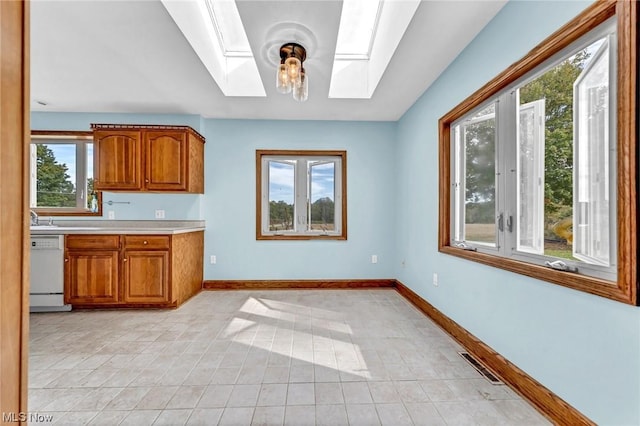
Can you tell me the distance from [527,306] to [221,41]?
333cm

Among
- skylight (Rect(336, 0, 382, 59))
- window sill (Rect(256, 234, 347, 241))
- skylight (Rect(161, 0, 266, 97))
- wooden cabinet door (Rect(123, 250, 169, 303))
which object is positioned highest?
skylight (Rect(336, 0, 382, 59))

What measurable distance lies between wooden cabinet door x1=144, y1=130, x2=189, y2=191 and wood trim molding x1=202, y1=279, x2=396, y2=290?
4.70 ft

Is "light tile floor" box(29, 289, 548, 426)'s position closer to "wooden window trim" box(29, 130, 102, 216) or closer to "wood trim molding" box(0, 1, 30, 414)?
"wood trim molding" box(0, 1, 30, 414)

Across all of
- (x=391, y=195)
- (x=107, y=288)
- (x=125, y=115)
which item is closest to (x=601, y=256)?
(x=391, y=195)

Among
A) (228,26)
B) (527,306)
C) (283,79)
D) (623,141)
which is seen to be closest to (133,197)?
(228,26)

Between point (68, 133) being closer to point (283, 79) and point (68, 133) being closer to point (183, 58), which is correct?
point (183, 58)

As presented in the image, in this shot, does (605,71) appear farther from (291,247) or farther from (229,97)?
(291,247)

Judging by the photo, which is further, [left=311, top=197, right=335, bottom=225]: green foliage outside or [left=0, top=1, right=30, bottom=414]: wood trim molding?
[left=311, top=197, right=335, bottom=225]: green foliage outside

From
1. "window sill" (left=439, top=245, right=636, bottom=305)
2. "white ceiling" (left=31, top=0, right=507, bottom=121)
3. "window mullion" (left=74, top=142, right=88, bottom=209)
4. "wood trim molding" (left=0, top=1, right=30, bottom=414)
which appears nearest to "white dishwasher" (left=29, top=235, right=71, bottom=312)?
"window mullion" (left=74, top=142, right=88, bottom=209)

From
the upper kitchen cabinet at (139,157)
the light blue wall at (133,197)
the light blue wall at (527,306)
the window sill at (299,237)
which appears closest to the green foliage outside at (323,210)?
the window sill at (299,237)

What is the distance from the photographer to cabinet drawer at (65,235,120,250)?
3.10m

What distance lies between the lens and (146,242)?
3129 millimetres

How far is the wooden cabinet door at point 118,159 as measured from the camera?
3461 mm

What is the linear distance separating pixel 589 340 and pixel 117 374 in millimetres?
2710
